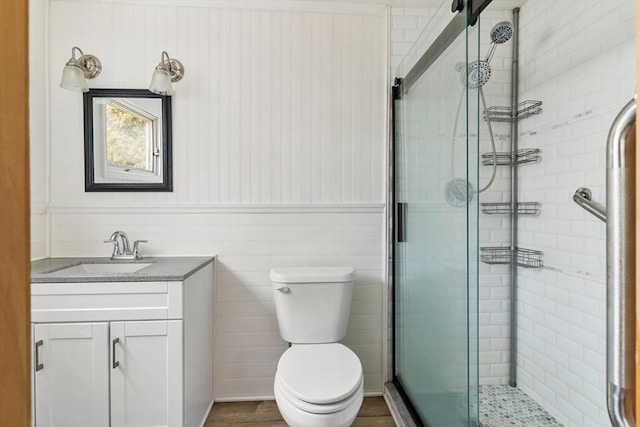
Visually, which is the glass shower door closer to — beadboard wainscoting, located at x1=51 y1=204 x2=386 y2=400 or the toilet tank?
beadboard wainscoting, located at x1=51 y1=204 x2=386 y2=400

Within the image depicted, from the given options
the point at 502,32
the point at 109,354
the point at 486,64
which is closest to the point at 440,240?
the point at 486,64

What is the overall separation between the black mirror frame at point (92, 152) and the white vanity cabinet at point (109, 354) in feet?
2.25

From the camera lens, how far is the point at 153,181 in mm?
1904

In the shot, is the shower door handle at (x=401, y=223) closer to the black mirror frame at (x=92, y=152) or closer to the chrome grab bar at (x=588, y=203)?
the chrome grab bar at (x=588, y=203)

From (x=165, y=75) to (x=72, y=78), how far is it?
1.50 feet

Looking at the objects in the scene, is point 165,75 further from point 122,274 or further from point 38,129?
point 122,274

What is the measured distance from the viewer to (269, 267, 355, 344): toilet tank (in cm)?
171

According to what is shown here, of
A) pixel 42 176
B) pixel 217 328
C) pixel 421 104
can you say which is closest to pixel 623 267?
pixel 421 104

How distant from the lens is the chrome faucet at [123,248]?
1.83 m

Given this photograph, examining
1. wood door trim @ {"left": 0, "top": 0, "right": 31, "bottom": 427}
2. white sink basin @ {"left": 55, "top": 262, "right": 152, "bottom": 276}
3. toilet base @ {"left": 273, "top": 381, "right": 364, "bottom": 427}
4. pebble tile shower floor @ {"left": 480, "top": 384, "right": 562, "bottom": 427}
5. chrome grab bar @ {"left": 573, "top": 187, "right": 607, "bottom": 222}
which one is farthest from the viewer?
white sink basin @ {"left": 55, "top": 262, "right": 152, "bottom": 276}

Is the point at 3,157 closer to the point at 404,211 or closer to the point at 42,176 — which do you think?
the point at 404,211

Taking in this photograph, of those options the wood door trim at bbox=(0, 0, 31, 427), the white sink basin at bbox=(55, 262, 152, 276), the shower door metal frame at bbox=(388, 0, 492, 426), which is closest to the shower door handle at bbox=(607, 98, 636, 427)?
the wood door trim at bbox=(0, 0, 31, 427)

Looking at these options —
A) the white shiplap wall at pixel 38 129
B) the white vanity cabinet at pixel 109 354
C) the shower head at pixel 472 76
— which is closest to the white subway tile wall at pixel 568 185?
the shower head at pixel 472 76

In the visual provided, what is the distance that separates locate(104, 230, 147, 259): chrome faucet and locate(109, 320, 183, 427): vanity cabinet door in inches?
21.2
